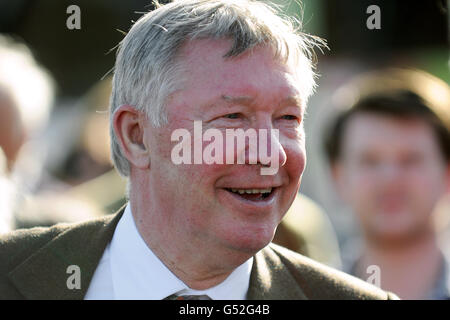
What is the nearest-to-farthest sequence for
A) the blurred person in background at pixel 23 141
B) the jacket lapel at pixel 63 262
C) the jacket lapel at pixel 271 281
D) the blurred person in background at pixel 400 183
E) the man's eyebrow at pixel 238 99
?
1. the man's eyebrow at pixel 238 99
2. the jacket lapel at pixel 63 262
3. the jacket lapel at pixel 271 281
4. the blurred person in background at pixel 23 141
5. the blurred person in background at pixel 400 183

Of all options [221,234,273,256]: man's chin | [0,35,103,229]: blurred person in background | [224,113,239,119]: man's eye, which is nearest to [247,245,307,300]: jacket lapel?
[221,234,273,256]: man's chin

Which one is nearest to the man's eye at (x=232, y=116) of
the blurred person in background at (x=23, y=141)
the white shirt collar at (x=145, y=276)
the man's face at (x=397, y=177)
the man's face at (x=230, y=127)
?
the man's face at (x=230, y=127)

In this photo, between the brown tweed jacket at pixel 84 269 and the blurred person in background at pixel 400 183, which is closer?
the brown tweed jacket at pixel 84 269

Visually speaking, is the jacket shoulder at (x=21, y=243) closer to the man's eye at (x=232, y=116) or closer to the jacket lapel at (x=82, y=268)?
the jacket lapel at (x=82, y=268)

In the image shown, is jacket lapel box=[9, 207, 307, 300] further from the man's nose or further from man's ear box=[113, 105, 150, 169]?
the man's nose

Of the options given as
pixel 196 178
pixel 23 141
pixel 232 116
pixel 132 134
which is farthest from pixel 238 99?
pixel 23 141

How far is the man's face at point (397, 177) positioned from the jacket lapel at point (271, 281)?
1.75m

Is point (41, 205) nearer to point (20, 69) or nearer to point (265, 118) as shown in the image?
point (20, 69)

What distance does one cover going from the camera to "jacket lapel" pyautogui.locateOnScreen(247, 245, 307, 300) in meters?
2.82

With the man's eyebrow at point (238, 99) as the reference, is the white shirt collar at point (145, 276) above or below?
below

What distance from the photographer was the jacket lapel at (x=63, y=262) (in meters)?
2.71

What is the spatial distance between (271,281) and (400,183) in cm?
189

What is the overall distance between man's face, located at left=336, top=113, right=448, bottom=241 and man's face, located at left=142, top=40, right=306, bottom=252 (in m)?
2.00

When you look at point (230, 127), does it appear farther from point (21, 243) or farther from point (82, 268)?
point (21, 243)
